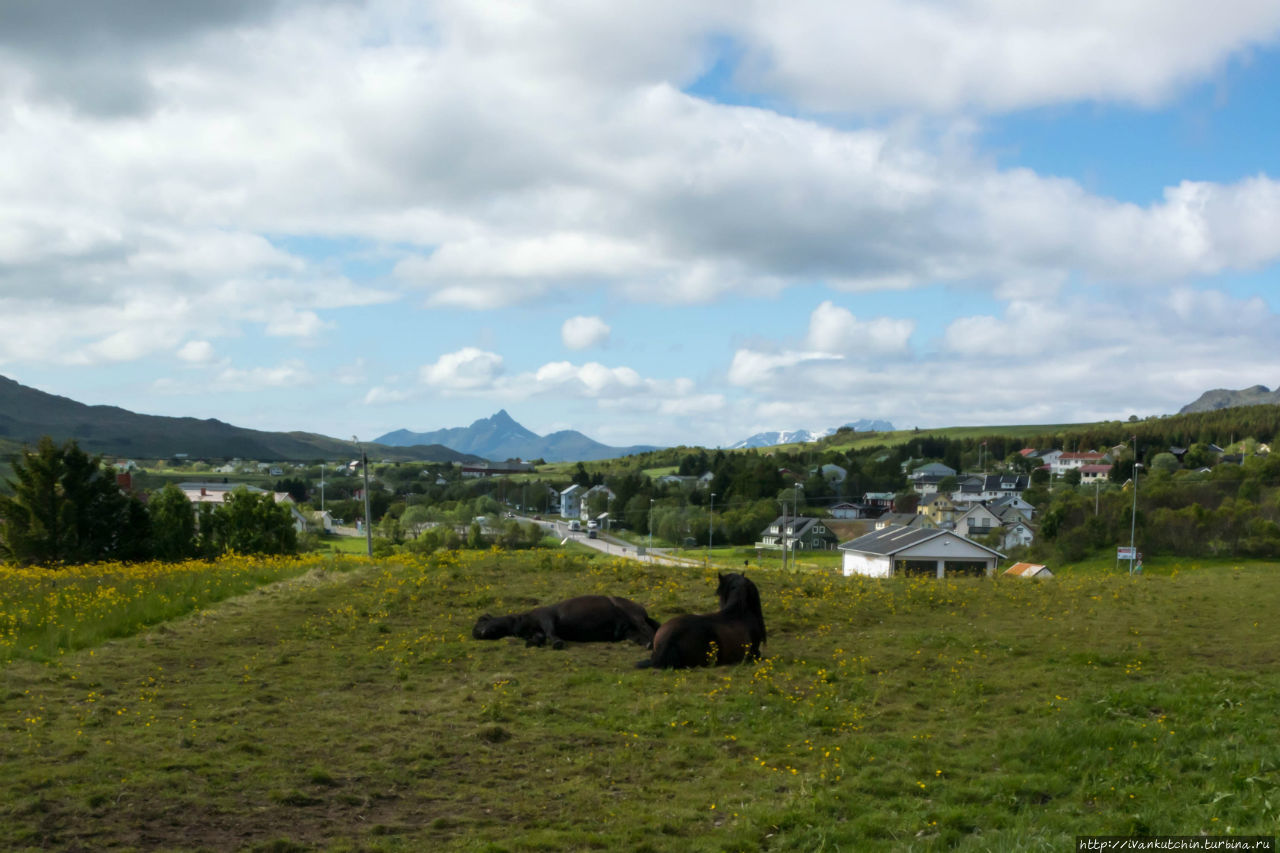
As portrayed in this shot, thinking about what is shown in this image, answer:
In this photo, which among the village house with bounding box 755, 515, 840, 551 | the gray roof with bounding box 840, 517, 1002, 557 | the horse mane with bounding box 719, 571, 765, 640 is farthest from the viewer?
the village house with bounding box 755, 515, 840, 551

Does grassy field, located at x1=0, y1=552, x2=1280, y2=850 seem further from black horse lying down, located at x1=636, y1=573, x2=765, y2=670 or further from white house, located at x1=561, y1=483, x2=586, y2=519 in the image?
white house, located at x1=561, y1=483, x2=586, y2=519

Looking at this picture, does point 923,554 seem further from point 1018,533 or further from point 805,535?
point 805,535

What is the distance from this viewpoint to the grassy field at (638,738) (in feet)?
22.4

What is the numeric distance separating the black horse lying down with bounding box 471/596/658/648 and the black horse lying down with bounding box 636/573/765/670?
6.30 ft

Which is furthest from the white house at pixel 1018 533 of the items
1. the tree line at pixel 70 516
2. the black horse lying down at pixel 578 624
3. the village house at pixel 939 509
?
the black horse lying down at pixel 578 624

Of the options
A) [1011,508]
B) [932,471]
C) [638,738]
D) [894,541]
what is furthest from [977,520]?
[638,738]

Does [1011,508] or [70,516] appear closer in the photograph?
[70,516]

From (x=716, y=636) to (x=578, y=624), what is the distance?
10.1 feet

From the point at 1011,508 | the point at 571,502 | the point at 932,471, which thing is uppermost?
the point at 932,471

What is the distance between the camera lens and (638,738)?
9.33m

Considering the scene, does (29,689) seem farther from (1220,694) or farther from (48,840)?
(1220,694)

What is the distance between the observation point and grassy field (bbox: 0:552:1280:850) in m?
6.81

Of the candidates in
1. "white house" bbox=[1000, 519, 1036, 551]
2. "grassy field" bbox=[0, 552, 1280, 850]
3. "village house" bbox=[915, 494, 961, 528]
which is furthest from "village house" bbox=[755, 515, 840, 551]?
"grassy field" bbox=[0, 552, 1280, 850]

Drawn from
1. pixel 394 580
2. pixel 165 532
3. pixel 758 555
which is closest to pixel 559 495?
pixel 758 555
